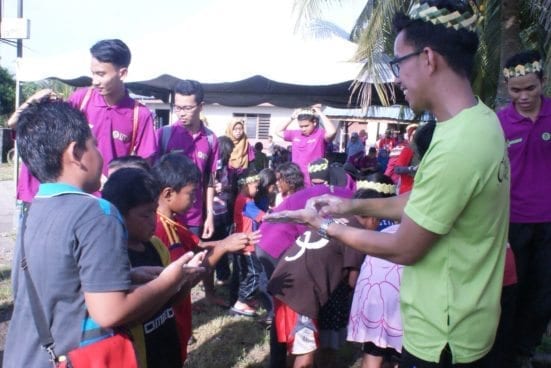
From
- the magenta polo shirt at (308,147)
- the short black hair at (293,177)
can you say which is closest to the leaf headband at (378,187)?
the short black hair at (293,177)

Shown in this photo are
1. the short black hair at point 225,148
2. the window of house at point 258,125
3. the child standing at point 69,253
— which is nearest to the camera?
the child standing at point 69,253

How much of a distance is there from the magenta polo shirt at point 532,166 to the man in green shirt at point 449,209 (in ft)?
6.34

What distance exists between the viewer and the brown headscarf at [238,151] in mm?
7223

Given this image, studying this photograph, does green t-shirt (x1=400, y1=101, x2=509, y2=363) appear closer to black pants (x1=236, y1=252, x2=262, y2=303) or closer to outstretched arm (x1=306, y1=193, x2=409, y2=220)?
outstretched arm (x1=306, y1=193, x2=409, y2=220)

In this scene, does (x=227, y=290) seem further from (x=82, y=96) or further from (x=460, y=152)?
(x=460, y=152)

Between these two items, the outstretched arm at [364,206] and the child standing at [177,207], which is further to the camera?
the child standing at [177,207]

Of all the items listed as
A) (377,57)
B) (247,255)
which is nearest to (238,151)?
(377,57)

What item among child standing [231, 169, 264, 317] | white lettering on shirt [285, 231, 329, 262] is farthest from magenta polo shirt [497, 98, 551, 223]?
child standing [231, 169, 264, 317]

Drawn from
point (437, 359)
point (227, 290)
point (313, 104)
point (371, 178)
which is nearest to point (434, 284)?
point (437, 359)

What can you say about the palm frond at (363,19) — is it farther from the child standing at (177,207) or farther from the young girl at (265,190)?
the child standing at (177,207)

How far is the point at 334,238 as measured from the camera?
1.93 m

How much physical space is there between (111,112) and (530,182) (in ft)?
9.18

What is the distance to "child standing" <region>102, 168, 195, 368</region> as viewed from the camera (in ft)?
6.93

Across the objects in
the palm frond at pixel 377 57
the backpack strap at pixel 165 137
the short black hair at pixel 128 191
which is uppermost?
the palm frond at pixel 377 57
